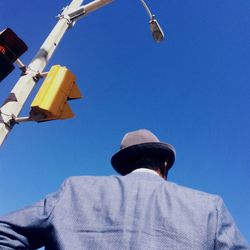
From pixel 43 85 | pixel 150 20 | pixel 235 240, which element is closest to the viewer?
pixel 235 240

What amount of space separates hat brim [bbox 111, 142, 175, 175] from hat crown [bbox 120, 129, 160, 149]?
10 centimetres

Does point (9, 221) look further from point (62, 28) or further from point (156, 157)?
point (62, 28)

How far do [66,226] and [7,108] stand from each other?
243 centimetres

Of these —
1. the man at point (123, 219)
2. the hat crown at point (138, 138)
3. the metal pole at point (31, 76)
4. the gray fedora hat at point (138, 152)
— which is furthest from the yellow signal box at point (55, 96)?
the man at point (123, 219)

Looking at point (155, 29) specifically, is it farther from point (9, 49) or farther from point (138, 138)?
point (138, 138)

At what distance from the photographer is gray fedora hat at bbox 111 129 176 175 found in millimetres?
2188

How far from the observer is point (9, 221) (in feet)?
5.57

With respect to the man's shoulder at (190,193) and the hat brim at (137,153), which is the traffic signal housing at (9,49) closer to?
the hat brim at (137,153)

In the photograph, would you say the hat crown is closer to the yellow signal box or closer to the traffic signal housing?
the yellow signal box

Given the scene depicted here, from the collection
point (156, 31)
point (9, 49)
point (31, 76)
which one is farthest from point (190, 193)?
point (156, 31)

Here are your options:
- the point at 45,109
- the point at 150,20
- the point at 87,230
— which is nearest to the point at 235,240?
the point at 87,230

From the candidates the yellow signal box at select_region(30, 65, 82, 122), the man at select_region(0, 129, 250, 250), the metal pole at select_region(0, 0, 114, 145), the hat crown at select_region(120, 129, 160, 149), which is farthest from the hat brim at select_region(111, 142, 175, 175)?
the metal pole at select_region(0, 0, 114, 145)

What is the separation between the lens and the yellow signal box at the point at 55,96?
12.1ft

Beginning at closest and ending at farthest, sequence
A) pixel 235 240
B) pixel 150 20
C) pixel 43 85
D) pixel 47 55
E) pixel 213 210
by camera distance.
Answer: pixel 235 240, pixel 213 210, pixel 43 85, pixel 47 55, pixel 150 20
